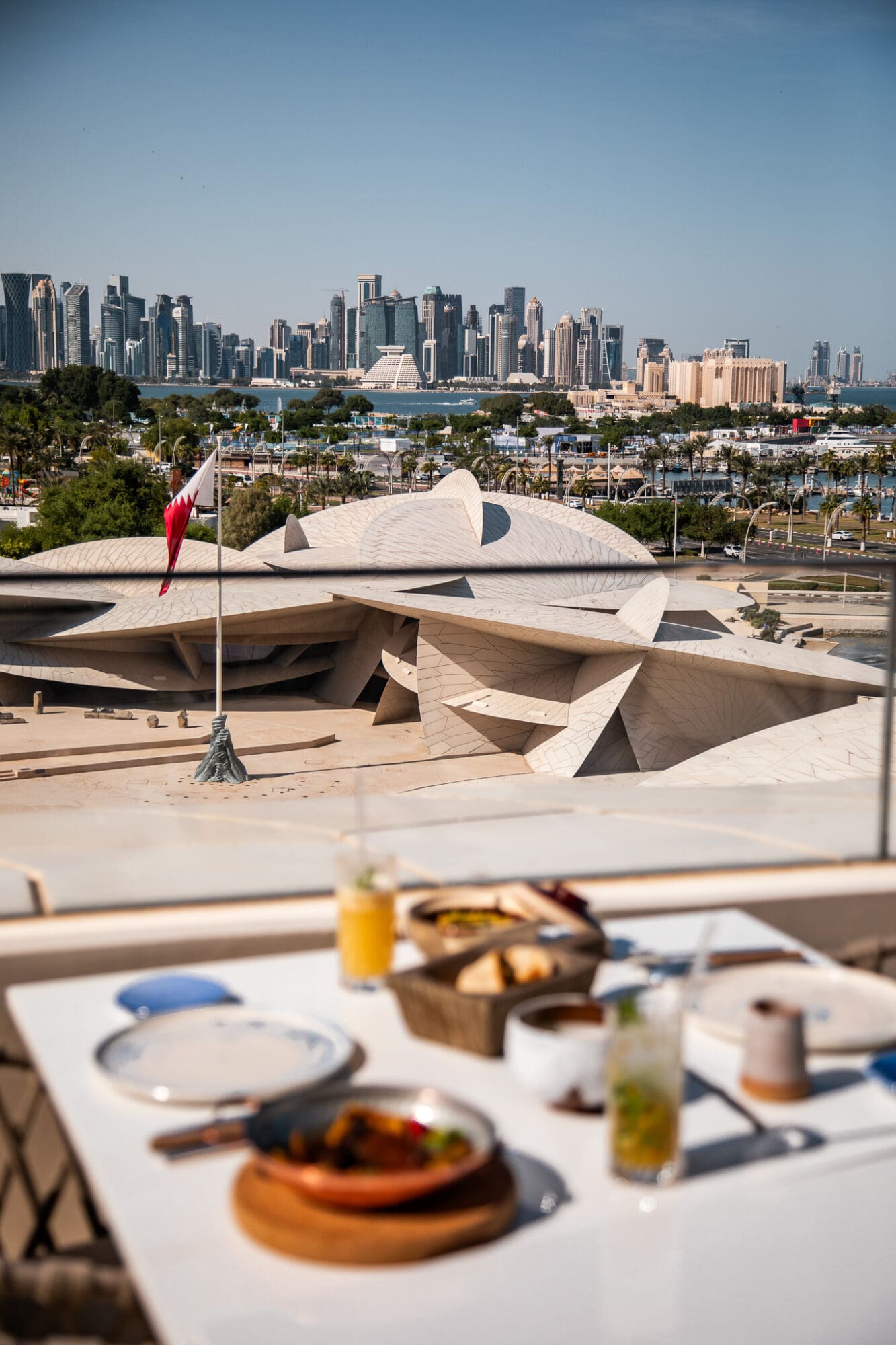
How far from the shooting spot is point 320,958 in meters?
1.48

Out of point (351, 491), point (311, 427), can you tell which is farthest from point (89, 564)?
point (311, 427)

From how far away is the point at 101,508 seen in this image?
30.5m

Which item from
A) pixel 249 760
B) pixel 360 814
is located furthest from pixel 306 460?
pixel 360 814

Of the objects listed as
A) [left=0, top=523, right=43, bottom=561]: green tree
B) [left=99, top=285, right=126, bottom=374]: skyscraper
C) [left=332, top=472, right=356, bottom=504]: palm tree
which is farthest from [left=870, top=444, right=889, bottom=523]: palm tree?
[left=99, top=285, right=126, bottom=374]: skyscraper

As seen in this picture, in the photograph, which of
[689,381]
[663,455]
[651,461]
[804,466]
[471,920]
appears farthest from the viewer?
[689,381]

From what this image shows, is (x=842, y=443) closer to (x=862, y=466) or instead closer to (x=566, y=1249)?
(x=862, y=466)

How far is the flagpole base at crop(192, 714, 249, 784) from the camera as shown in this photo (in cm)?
1439

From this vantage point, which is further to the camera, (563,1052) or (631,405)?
(631,405)

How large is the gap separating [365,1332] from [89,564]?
22039mm

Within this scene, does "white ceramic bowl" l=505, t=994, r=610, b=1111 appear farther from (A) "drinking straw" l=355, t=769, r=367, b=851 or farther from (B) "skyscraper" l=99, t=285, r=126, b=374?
(B) "skyscraper" l=99, t=285, r=126, b=374

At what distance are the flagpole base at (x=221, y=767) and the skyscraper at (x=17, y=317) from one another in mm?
176283

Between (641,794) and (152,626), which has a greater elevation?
(641,794)

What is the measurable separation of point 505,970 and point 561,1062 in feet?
0.63

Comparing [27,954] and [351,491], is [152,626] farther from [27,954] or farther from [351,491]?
[351,491]
